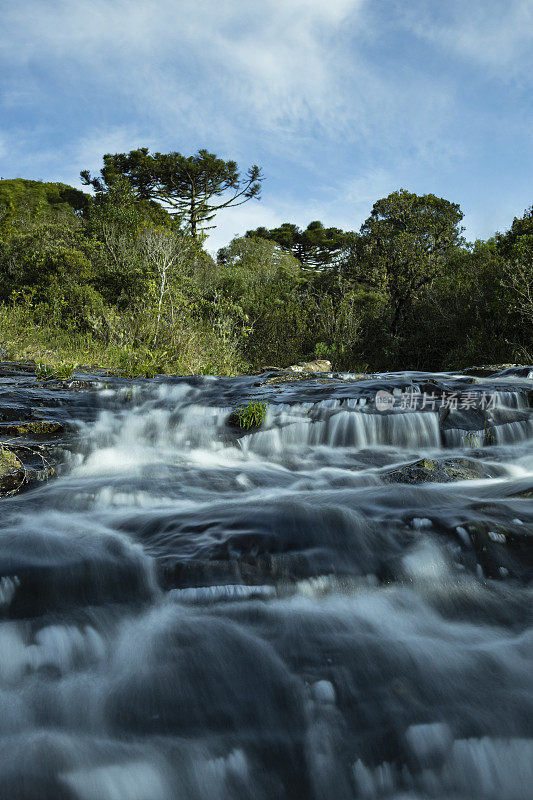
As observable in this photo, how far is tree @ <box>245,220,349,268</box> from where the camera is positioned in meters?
46.0

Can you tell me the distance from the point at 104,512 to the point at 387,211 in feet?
79.5

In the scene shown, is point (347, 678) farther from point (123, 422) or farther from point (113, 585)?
point (123, 422)

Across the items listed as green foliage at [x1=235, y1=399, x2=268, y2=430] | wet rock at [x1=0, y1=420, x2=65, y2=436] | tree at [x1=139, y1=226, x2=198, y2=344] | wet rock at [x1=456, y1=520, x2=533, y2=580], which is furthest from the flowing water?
tree at [x1=139, y1=226, x2=198, y2=344]

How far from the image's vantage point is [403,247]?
1941cm

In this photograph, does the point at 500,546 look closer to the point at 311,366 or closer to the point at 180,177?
the point at 311,366

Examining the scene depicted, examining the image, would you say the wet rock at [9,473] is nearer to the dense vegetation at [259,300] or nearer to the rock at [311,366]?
the dense vegetation at [259,300]

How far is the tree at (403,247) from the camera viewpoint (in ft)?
61.1

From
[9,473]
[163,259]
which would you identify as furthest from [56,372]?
[163,259]

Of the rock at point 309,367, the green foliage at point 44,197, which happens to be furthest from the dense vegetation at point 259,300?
the green foliage at point 44,197

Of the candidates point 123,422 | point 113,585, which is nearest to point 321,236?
point 123,422

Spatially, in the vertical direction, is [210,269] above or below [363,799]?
above

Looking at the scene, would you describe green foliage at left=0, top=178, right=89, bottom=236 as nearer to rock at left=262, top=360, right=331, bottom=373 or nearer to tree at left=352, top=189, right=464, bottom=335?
tree at left=352, top=189, right=464, bottom=335

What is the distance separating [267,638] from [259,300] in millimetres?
19776

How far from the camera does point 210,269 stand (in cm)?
2423
